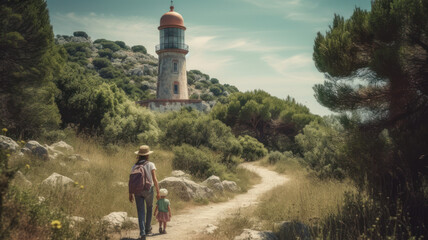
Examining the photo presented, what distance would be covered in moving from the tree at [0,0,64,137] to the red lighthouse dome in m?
18.8

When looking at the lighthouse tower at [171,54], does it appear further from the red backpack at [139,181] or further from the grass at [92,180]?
the red backpack at [139,181]

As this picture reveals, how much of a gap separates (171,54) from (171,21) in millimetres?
3633

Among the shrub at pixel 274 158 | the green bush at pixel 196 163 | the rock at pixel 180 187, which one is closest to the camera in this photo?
the rock at pixel 180 187

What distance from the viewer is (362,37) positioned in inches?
278

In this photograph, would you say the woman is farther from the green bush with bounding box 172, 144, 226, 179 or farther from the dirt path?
the green bush with bounding box 172, 144, 226, 179

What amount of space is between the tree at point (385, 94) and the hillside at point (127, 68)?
50.5 meters

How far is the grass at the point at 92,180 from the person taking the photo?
6.21 m

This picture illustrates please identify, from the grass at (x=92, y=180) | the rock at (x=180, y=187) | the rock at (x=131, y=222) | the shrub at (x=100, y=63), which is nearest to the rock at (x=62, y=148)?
the grass at (x=92, y=180)

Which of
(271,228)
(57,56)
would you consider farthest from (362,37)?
(57,56)

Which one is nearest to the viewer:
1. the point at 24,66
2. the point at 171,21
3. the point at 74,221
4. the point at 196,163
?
the point at 74,221

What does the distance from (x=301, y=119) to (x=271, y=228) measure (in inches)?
1014

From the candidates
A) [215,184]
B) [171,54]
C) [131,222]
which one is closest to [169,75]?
[171,54]

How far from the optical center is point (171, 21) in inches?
1250

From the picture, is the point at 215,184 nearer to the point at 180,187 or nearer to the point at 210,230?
the point at 180,187
